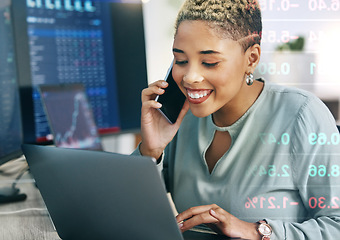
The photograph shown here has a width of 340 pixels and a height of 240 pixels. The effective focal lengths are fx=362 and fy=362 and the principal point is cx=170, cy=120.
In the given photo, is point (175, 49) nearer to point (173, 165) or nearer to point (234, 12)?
point (234, 12)

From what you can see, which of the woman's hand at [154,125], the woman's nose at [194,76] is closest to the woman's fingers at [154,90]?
the woman's hand at [154,125]

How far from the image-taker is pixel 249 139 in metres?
0.78

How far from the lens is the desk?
779mm

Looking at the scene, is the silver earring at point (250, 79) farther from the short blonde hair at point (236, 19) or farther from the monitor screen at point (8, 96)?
the monitor screen at point (8, 96)

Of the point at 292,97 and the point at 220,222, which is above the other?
the point at 292,97

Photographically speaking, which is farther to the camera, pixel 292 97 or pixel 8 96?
pixel 8 96

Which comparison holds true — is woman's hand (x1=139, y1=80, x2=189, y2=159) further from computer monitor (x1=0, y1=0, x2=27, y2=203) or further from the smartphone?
computer monitor (x1=0, y1=0, x2=27, y2=203)

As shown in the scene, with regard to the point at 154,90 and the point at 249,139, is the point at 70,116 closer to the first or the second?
the point at 154,90

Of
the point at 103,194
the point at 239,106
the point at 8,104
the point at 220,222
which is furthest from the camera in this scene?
the point at 8,104

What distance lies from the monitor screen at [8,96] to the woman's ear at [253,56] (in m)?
0.69

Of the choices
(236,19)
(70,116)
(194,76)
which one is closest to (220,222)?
(194,76)

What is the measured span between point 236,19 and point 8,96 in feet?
2.30

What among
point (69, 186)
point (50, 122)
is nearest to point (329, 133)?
point (69, 186)

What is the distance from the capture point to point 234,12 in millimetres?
703
